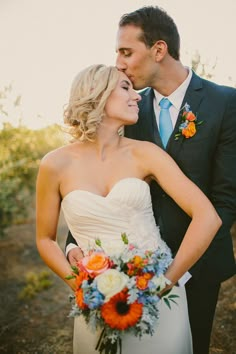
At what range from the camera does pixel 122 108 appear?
2.69 metres

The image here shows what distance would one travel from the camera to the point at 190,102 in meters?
2.94

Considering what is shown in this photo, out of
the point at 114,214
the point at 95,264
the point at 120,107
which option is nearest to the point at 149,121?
the point at 120,107

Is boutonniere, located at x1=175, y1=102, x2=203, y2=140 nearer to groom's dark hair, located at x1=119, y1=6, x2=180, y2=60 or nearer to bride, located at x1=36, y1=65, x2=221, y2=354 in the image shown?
bride, located at x1=36, y1=65, x2=221, y2=354

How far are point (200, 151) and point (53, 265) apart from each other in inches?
55.7

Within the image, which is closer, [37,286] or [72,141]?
[72,141]

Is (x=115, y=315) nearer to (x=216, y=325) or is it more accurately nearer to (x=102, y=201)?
(x=102, y=201)

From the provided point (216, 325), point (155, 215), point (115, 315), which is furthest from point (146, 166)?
point (216, 325)

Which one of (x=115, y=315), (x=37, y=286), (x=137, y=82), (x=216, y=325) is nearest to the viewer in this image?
(x=115, y=315)

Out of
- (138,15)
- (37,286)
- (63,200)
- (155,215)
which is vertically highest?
(138,15)

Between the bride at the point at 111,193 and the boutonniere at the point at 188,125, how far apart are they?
1.15ft

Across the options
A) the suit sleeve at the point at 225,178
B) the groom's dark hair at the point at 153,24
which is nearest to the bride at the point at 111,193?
the suit sleeve at the point at 225,178

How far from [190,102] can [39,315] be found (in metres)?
3.91

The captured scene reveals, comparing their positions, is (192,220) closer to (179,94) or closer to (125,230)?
(125,230)

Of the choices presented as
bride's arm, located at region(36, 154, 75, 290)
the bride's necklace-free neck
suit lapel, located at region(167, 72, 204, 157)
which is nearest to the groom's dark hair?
suit lapel, located at region(167, 72, 204, 157)
